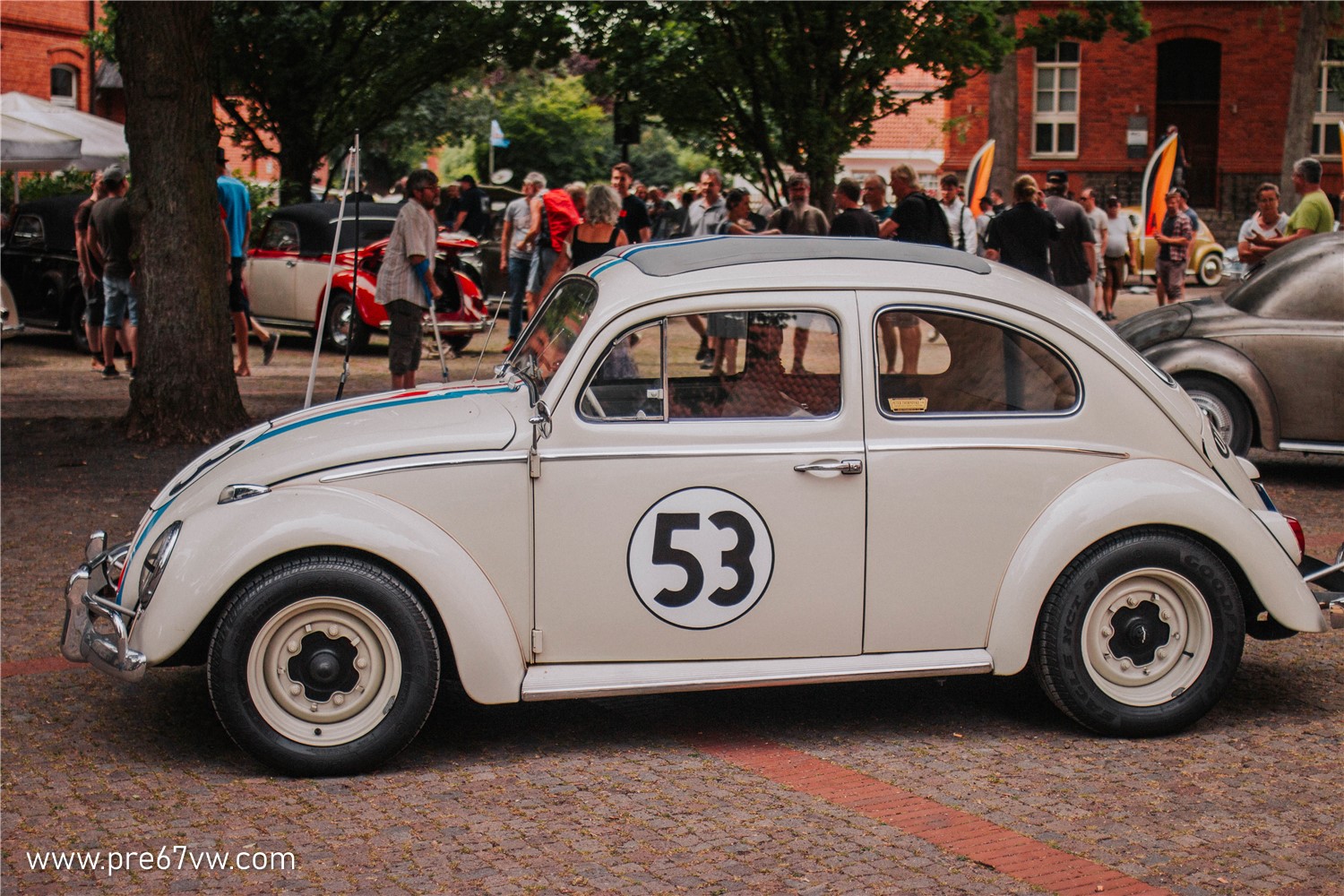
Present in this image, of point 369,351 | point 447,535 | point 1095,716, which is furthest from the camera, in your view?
point 369,351

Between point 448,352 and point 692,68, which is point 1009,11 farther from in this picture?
point 448,352

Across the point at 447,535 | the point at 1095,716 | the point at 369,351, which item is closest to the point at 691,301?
the point at 447,535

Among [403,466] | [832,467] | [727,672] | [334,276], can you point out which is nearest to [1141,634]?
[832,467]

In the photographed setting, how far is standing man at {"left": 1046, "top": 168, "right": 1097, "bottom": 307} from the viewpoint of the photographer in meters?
13.5

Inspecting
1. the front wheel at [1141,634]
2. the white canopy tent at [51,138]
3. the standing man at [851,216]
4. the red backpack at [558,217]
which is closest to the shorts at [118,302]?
the red backpack at [558,217]

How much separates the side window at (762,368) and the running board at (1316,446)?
18.8 ft

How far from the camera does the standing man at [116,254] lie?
1388cm

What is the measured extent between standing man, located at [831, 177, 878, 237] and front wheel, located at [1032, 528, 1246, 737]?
23.9ft

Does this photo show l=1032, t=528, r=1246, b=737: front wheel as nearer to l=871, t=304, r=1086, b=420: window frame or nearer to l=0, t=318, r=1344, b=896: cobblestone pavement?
l=0, t=318, r=1344, b=896: cobblestone pavement

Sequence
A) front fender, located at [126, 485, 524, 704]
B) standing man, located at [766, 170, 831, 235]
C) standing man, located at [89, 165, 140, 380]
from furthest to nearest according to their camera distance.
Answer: standing man, located at [89, 165, 140, 380], standing man, located at [766, 170, 831, 235], front fender, located at [126, 485, 524, 704]

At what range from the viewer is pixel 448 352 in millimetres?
16688

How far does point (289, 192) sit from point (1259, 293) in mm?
16481

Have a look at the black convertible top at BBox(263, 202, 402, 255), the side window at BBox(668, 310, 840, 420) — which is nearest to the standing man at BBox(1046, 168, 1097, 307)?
the black convertible top at BBox(263, 202, 402, 255)

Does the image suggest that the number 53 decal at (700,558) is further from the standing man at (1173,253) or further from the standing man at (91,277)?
the standing man at (1173,253)
